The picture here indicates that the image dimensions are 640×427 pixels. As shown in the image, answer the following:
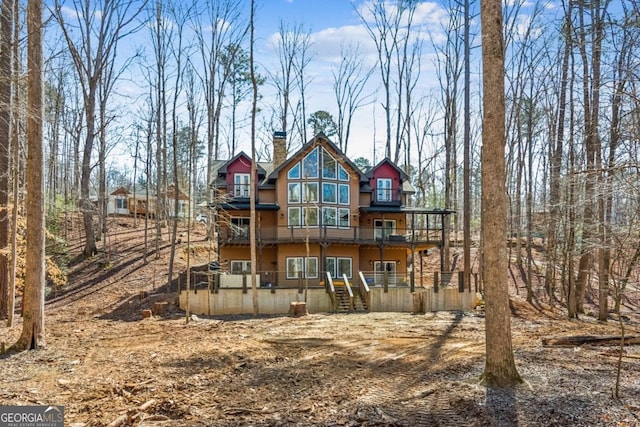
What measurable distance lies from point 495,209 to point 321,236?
16.1m

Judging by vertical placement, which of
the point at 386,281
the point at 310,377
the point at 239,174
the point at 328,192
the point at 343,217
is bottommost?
the point at 310,377

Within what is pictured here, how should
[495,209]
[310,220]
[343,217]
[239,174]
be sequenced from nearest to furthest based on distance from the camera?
1. [495,209]
2. [310,220]
3. [343,217]
4. [239,174]

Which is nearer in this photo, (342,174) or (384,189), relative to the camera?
(342,174)

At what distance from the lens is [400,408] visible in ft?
20.1

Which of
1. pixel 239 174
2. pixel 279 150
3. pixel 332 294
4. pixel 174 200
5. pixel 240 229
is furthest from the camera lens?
pixel 174 200

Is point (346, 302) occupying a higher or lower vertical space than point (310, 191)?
lower

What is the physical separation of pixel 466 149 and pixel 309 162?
7663 millimetres

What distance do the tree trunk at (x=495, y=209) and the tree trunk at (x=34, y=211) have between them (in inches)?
324

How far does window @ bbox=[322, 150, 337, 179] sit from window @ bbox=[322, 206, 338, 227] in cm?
167

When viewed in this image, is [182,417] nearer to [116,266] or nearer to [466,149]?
[466,149]

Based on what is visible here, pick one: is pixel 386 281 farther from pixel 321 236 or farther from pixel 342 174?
pixel 342 174

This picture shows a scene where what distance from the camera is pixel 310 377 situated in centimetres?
784

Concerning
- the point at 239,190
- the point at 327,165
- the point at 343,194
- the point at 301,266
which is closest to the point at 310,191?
the point at 327,165

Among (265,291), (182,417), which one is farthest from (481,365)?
(265,291)
